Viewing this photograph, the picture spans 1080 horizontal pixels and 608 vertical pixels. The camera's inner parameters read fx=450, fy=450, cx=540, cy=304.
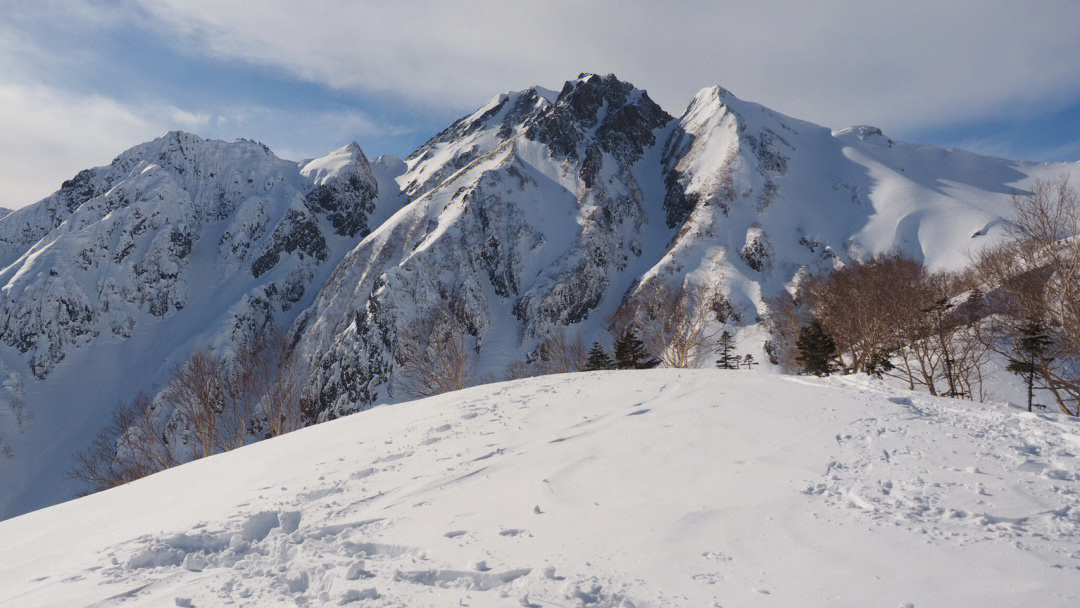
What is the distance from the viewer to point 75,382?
80688 mm

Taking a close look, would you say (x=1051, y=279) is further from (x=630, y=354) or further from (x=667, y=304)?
(x=667, y=304)

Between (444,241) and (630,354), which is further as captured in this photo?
(444,241)

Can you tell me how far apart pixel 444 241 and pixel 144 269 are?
66912 millimetres

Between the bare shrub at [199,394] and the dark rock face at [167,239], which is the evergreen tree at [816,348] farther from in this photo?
the dark rock face at [167,239]

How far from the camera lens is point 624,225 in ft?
306

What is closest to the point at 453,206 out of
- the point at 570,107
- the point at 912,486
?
the point at 570,107

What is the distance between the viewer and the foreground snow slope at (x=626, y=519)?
511 centimetres

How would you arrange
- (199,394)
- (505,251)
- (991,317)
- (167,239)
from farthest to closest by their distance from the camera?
(167,239), (505,251), (199,394), (991,317)

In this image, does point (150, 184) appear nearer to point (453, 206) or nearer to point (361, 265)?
point (361, 265)

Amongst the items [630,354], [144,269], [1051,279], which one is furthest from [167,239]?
[1051,279]

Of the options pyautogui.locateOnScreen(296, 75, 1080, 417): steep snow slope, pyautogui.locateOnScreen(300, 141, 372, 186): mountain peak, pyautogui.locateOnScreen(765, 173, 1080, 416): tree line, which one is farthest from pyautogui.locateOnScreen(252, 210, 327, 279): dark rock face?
pyautogui.locateOnScreen(765, 173, 1080, 416): tree line

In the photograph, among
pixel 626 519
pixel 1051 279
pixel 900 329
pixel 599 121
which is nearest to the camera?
pixel 626 519

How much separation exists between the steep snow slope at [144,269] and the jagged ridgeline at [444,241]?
14.7 inches

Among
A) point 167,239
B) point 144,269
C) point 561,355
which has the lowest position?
point 561,355
